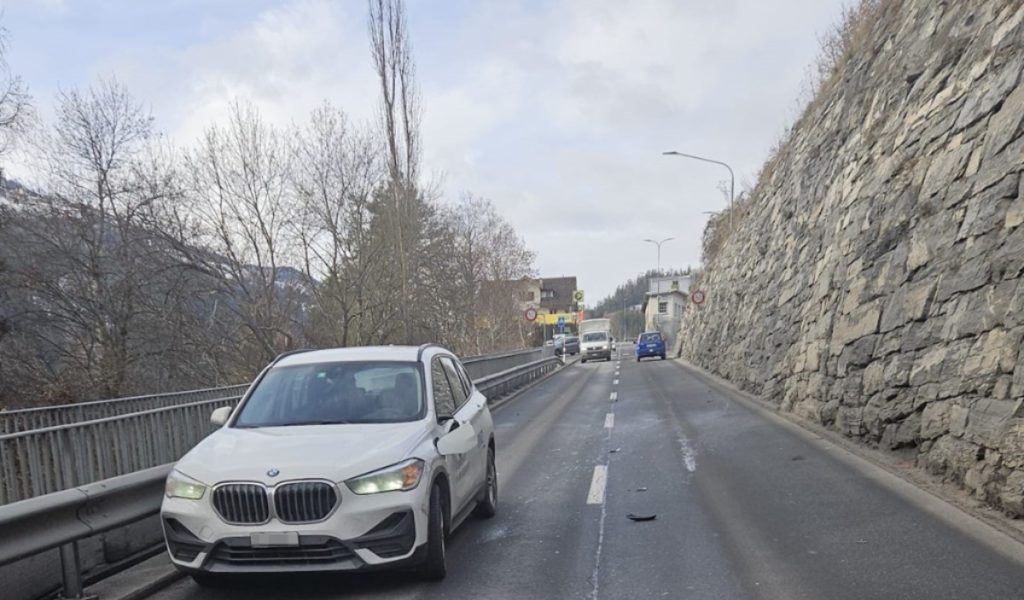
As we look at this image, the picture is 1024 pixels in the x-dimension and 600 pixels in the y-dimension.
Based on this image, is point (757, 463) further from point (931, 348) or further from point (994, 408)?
point (994, 408)

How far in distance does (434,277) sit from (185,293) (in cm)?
1512

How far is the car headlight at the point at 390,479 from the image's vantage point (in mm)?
5230

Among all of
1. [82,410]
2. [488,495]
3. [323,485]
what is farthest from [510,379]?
[323,485]

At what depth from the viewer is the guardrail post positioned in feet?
17.3

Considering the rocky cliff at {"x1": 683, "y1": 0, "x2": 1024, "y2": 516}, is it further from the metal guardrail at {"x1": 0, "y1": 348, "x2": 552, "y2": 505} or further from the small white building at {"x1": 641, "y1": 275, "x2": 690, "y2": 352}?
the small white building at {"x1": 641, "y1": 275, "x2": 690, "y2": 352}

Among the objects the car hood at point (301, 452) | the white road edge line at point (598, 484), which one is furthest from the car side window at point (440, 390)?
the white road edge line at point (598, 484)

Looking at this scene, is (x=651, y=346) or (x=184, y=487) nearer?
(x=184, y=487)

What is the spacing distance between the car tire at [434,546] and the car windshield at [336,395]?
0.80m

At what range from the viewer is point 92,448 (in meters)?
7.37

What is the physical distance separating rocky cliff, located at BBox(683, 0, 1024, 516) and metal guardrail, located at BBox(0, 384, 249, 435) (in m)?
9.47

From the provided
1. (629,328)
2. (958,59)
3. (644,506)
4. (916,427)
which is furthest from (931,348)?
(629,328)

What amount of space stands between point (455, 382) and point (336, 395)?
1.51m

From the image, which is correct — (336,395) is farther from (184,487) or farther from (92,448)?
(92,448)

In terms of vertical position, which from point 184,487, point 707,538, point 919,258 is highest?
point 919,258
